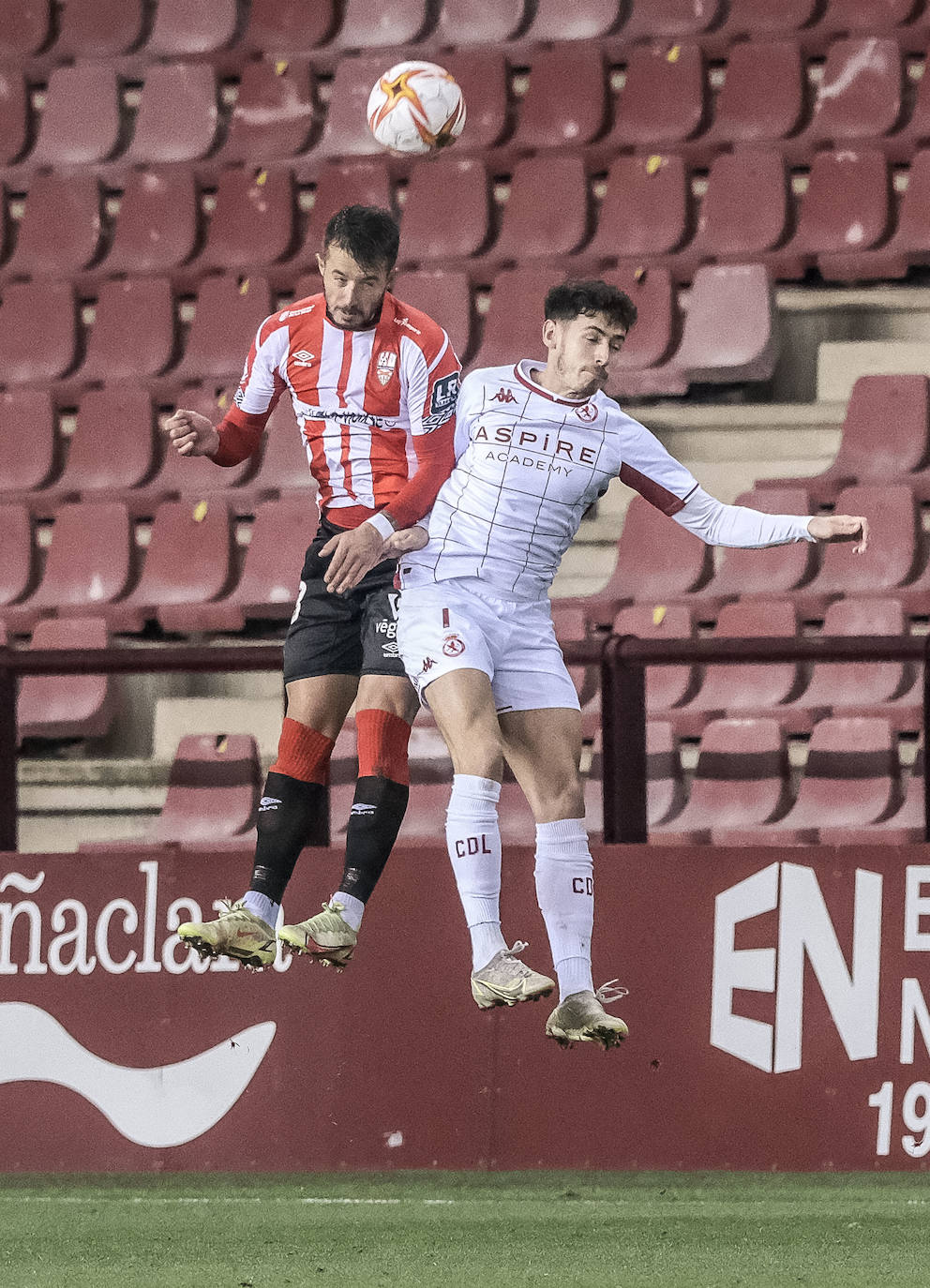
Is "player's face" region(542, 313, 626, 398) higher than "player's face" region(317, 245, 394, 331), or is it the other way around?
"player's face" region(317, 245, 394, 331)

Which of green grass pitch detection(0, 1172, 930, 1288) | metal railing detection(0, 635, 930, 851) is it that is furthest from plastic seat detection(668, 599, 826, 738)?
green grass pitch detection(0, 1172, 930, 1288)

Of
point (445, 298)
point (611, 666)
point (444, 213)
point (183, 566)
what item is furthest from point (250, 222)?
point (611, 666)

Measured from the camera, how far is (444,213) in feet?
33.9

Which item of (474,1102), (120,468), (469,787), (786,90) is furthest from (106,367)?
(469,787)

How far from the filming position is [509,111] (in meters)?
10.7

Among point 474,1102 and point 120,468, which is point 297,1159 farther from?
point 120,468

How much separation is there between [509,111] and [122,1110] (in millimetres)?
6073

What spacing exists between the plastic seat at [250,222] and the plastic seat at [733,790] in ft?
14.3

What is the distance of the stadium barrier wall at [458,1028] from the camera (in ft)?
20.4

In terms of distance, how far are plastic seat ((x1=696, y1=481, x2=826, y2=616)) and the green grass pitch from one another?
9.45ft

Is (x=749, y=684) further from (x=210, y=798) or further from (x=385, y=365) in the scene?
(x=385, y=365)

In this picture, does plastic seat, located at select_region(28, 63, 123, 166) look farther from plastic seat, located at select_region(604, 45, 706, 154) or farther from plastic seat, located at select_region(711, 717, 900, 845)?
plastic seat, located at select_region(711, 717, 900, 845)

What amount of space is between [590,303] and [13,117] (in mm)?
7627

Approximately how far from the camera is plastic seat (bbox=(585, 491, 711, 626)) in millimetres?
8570
